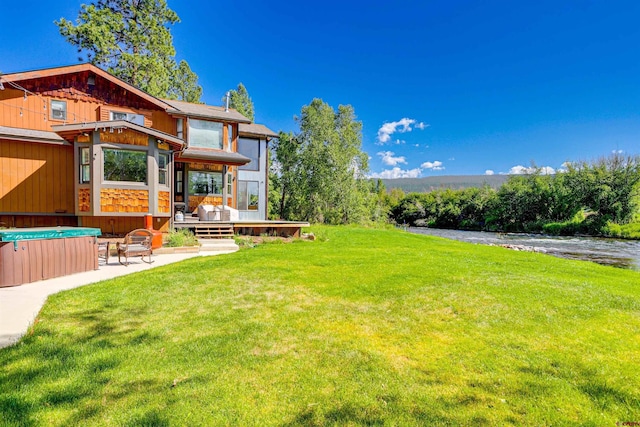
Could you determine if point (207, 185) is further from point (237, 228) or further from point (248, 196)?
point (237, 228)

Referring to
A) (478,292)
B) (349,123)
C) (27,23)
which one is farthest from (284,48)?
(478,292)

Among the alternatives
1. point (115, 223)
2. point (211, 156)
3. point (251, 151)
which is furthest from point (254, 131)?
point (115, 223)

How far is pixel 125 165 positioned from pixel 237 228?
191 inches

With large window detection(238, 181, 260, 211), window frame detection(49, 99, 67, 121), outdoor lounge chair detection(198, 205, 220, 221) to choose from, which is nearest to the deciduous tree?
large window detection(238, 181, 260, 211)

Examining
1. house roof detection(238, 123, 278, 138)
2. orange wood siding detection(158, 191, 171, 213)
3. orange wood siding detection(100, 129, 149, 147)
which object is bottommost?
orange wood siding detection(158, 191, 171, 213)

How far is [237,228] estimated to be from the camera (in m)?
13.7

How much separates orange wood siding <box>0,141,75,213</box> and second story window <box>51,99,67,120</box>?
4.64 ft

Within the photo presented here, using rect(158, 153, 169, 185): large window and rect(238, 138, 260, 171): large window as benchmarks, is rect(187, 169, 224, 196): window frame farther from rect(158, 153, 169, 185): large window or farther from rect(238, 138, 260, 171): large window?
rect(158, 153, 169, 185): large window

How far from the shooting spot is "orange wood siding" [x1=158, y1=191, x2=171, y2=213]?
37.8 feet

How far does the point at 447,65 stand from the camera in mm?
26016

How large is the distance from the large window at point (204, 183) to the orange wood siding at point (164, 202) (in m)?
4.78

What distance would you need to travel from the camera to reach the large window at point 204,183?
16.5 meters

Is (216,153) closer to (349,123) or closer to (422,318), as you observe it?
(422,318)

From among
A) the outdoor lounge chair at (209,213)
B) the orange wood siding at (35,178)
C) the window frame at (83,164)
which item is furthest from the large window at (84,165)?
the outdoor lounge chair at (209,213)
